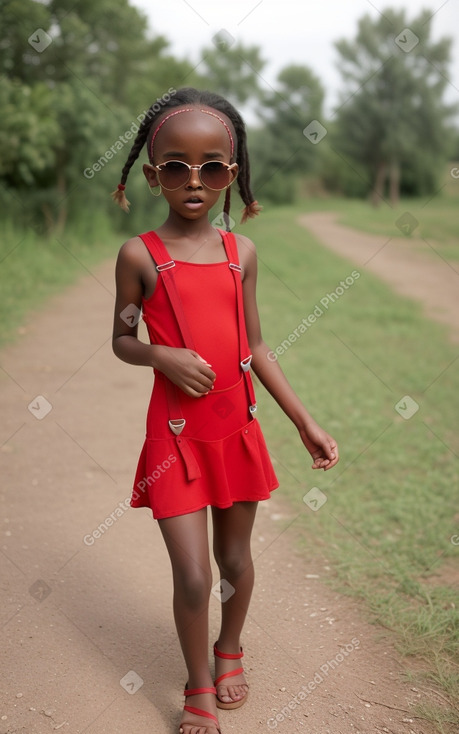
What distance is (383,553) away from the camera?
3385mm

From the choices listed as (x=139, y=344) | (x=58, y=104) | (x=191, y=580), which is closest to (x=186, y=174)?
(x=139, y=344)

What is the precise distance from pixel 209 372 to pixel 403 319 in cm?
721

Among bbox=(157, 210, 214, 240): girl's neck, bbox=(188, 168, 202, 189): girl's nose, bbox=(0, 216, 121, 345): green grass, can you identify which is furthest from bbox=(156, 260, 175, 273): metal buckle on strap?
bbox=(0, 216, 121, 345): green grass

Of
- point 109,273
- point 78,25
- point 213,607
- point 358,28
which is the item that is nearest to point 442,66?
point 358,28

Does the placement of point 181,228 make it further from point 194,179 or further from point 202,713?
point 202,713

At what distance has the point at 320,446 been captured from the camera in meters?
2.20

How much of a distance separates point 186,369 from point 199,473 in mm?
309

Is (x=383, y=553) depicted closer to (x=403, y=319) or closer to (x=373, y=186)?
(x=403, y=319)

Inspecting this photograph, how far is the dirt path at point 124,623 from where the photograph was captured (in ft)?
7.45

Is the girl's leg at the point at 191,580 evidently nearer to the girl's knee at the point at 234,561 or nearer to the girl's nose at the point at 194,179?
the girl's knee at the point at 234,561

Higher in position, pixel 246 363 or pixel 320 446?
pixel 246 363

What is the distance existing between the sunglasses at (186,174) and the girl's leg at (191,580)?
2.95 feet

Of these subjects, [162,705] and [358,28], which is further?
[358,28]

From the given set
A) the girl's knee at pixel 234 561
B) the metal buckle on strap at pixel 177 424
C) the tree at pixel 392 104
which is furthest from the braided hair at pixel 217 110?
the tree at pixel 392 104
